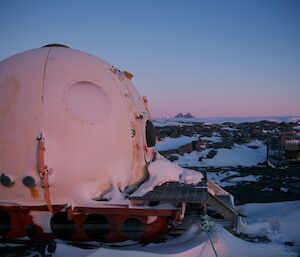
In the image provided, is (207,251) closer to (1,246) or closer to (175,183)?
(175,183)

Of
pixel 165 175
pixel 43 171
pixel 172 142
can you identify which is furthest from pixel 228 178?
pixel 172 142

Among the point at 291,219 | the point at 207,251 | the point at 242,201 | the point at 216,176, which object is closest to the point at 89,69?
the point at 207,251

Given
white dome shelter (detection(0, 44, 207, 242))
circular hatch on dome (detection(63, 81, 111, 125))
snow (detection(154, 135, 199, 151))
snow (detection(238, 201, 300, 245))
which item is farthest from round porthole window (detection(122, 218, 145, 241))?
snow (detection(154, 135, 199, 151))

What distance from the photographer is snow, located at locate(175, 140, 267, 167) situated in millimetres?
18906

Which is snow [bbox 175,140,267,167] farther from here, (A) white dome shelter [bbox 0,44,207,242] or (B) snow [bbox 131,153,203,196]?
(A) white dome shelter [bbox 0,44,207,242]

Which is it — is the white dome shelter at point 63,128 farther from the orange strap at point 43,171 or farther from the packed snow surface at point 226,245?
the packed snow surface at point 226,245

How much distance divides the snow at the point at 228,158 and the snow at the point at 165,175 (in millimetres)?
10550

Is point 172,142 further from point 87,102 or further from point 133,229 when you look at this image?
point 87,102

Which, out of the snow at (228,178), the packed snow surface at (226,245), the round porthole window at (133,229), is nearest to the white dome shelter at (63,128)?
the round porthole window at (133,229)

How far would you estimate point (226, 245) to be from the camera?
5715 millimetres

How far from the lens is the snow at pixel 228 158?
1891cm

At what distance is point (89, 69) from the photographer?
266 inches

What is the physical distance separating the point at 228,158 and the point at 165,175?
45.8 feet

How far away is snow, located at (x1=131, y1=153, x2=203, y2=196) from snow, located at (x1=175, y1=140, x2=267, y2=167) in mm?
10550
